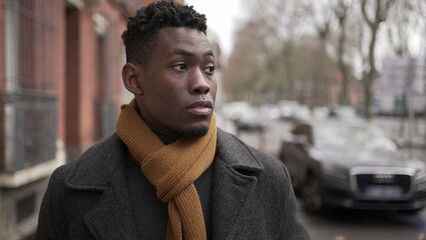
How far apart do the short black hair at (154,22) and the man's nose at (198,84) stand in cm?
18

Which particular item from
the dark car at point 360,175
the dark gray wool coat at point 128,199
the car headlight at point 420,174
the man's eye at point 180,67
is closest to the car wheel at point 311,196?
the dark car at point 360,175

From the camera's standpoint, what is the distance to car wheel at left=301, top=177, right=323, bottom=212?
281 inches

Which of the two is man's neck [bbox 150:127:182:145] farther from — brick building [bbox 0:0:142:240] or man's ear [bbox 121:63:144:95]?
brick building [bbox 0:0:142:240]

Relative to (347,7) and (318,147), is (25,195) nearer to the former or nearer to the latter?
(318,147)

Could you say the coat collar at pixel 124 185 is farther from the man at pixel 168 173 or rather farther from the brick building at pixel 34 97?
the brick building at pixel 34 97

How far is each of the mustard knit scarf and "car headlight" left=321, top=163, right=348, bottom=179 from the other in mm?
5533

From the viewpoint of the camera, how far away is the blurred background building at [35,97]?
5.07 metres

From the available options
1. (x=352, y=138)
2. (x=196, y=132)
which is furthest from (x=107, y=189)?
(x=352, y=138)

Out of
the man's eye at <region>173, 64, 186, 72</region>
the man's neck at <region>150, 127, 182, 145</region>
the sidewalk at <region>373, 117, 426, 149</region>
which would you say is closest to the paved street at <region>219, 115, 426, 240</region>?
the sidewalk at <region>373, 117, 426, 149</region>

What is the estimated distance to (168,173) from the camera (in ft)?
4.68

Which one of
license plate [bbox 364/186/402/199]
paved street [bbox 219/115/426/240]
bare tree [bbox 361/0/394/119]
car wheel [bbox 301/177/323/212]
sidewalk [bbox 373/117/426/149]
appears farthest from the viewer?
sidewalk [bbox 373/117/426/149]

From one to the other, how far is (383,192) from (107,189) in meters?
6.02

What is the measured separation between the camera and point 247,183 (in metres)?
1.53

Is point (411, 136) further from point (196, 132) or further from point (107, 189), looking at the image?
point (107, 189)
